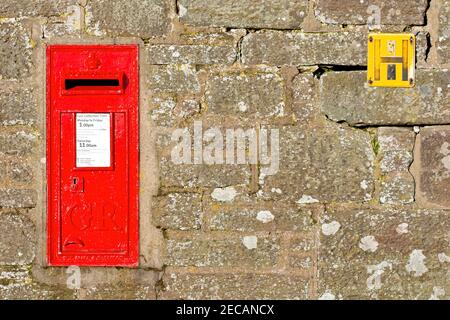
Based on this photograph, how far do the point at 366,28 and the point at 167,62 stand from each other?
3.25ft

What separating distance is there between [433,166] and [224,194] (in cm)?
104

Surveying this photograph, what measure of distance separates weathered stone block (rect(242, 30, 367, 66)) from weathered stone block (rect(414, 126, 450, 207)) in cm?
49

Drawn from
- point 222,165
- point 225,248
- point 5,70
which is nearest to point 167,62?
point 222,165

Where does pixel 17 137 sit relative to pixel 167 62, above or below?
below

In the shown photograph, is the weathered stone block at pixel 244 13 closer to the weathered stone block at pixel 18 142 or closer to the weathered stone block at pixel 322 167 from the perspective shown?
the weathered stone block at pixel 322 167

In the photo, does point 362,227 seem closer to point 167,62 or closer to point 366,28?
point 366,28

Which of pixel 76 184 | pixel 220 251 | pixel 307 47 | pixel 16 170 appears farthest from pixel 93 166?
pixel 307 47

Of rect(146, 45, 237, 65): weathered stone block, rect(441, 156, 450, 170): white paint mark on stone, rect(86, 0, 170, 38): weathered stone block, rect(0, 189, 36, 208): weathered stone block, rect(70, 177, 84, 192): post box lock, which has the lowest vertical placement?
rect(0, 189, 36, 208): weathered stone block

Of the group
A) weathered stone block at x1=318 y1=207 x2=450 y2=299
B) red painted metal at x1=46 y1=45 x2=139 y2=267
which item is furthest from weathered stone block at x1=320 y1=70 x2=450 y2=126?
red painted metal at x1=46 y1=45 x2=139 y2=267

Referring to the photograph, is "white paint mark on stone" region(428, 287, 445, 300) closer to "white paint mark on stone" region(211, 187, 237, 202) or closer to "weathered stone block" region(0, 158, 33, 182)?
"white paint mark on stone" region(211, 187, 237, 202)

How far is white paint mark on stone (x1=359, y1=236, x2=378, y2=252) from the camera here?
2764 millimetres

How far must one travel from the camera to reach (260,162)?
276 centimetres

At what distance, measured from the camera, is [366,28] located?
2.74 meters

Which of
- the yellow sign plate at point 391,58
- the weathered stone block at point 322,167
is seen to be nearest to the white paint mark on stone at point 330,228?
the weathered stone block at point 322,167
